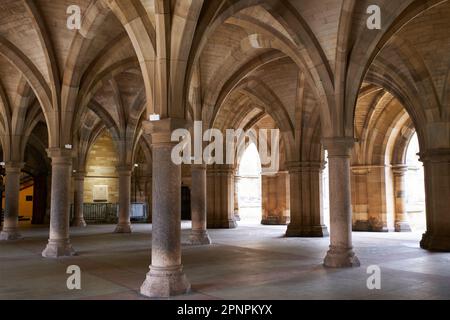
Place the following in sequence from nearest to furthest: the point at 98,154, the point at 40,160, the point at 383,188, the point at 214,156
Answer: the point at 383,188
the point at 214,156
the point at 40,160
the point at 98,154

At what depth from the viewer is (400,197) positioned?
1928cm

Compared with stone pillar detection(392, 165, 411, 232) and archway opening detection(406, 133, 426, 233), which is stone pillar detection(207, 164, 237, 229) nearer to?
stone pillar detection(392, 165, 411, 232)

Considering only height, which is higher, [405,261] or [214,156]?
[214,156]

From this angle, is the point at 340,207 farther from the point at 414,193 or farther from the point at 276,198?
the point at 414,193

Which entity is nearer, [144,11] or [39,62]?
[144,11]

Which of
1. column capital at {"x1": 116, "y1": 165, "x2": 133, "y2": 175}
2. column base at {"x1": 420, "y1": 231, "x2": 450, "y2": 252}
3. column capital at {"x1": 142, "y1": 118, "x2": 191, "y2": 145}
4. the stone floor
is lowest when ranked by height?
the stone floor

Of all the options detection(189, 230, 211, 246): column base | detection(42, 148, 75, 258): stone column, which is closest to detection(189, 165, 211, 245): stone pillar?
detection(189, 230, 211, 246): column base

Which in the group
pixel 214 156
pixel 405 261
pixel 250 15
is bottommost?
pixel 405 261

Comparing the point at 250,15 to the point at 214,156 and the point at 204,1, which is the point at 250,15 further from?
the point at 214,156

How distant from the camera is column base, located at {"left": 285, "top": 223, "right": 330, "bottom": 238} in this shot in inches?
613

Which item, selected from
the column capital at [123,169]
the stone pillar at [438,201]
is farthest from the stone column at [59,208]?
the stone pillar at [438,201]

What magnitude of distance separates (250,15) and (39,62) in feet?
17.7

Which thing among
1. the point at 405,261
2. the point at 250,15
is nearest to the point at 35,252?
the point at 250,15

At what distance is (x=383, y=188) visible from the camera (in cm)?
1919
